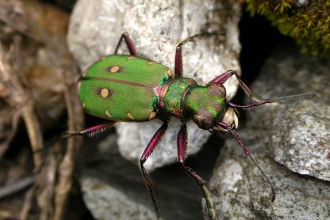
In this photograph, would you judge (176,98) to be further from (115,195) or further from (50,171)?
(50,171)

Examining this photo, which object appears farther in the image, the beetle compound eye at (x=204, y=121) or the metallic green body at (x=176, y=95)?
the metallic green body at (x=176, y=95)

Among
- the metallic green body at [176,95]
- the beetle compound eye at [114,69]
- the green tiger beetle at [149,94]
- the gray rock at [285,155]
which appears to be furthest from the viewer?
the beetle compound eye at [114,69]

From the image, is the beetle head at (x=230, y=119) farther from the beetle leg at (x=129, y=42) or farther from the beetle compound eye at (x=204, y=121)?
the beetle leg at (x=129, y=42)

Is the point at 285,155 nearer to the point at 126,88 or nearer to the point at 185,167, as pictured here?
the point at 185,167

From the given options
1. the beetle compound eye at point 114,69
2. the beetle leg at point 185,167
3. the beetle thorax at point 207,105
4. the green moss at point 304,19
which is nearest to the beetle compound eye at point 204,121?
the beetle thorax at point 207,105

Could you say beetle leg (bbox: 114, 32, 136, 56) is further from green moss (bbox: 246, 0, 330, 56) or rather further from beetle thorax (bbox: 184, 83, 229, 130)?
green moss (bbox: 246, 0, 330, 56)

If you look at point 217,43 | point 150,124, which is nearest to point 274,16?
point 217,43

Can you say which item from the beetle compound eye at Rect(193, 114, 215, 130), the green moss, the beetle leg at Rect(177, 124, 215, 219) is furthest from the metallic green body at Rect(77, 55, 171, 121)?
the green moss
